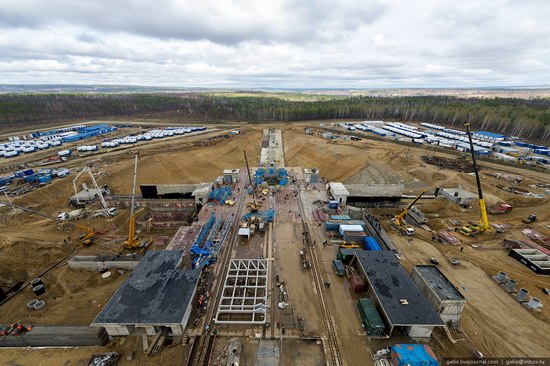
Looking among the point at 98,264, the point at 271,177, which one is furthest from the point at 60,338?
the point at 271,177

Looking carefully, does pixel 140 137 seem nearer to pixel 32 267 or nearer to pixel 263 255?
pixel 32 267

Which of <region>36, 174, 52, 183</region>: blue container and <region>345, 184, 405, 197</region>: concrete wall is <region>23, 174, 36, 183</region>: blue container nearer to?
<region>36, 174, 52, 183</region>: blue container

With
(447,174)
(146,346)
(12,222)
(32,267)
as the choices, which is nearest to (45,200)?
(12,222)

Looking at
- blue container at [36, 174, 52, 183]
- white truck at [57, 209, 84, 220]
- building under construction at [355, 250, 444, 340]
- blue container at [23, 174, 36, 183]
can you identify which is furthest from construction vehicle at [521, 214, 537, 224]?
blue container at [23, 174, 36, 183]

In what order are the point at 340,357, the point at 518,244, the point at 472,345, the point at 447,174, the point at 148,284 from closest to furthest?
the point at 340,357 < the point at 472,345 < the point at 148,284 < the point at 518,244 < the point at 447,174

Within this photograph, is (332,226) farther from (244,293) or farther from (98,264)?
(98,264)

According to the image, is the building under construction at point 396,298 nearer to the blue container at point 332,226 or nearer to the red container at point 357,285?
the red container at point 357,285
